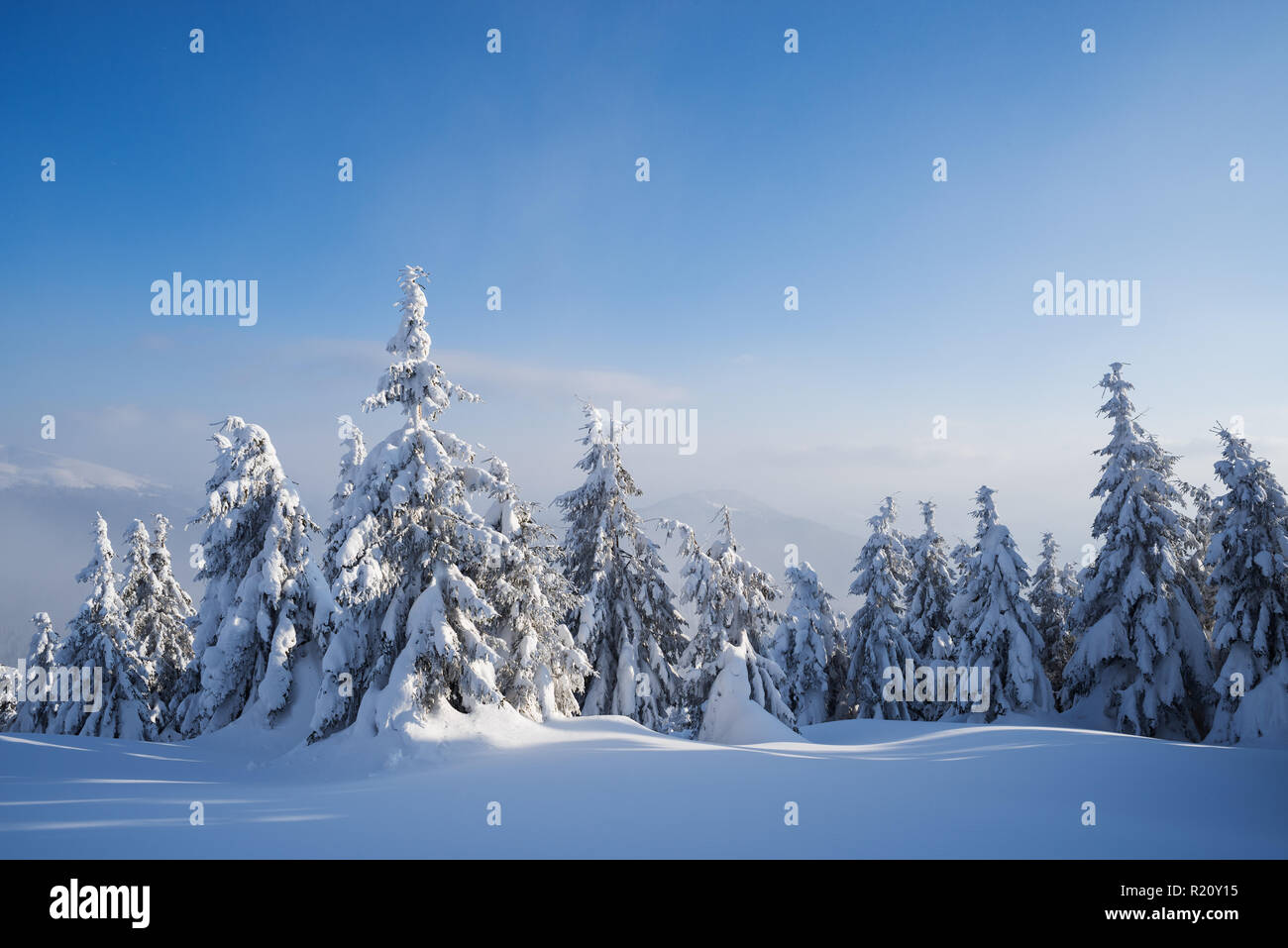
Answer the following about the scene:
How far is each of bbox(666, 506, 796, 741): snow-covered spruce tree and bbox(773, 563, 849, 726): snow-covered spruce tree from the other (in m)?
5.31

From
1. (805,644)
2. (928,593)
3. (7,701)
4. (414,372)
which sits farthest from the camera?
(7,701)

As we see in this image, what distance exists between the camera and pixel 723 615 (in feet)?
72.2

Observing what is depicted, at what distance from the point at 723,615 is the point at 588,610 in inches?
185

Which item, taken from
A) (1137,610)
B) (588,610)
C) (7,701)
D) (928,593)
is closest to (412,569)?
(588,610)

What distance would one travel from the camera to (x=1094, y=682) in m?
24.0

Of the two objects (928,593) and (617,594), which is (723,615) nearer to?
(617,594)

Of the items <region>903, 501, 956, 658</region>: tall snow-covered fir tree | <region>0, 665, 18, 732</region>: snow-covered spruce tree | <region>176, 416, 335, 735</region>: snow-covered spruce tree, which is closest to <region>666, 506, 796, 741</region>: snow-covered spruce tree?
<region>903, 501, 956, 658</region>: tall snow-covered fir tree

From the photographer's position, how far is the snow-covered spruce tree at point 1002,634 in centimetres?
2517

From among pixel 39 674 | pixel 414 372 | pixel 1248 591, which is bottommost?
pixel 39 674
